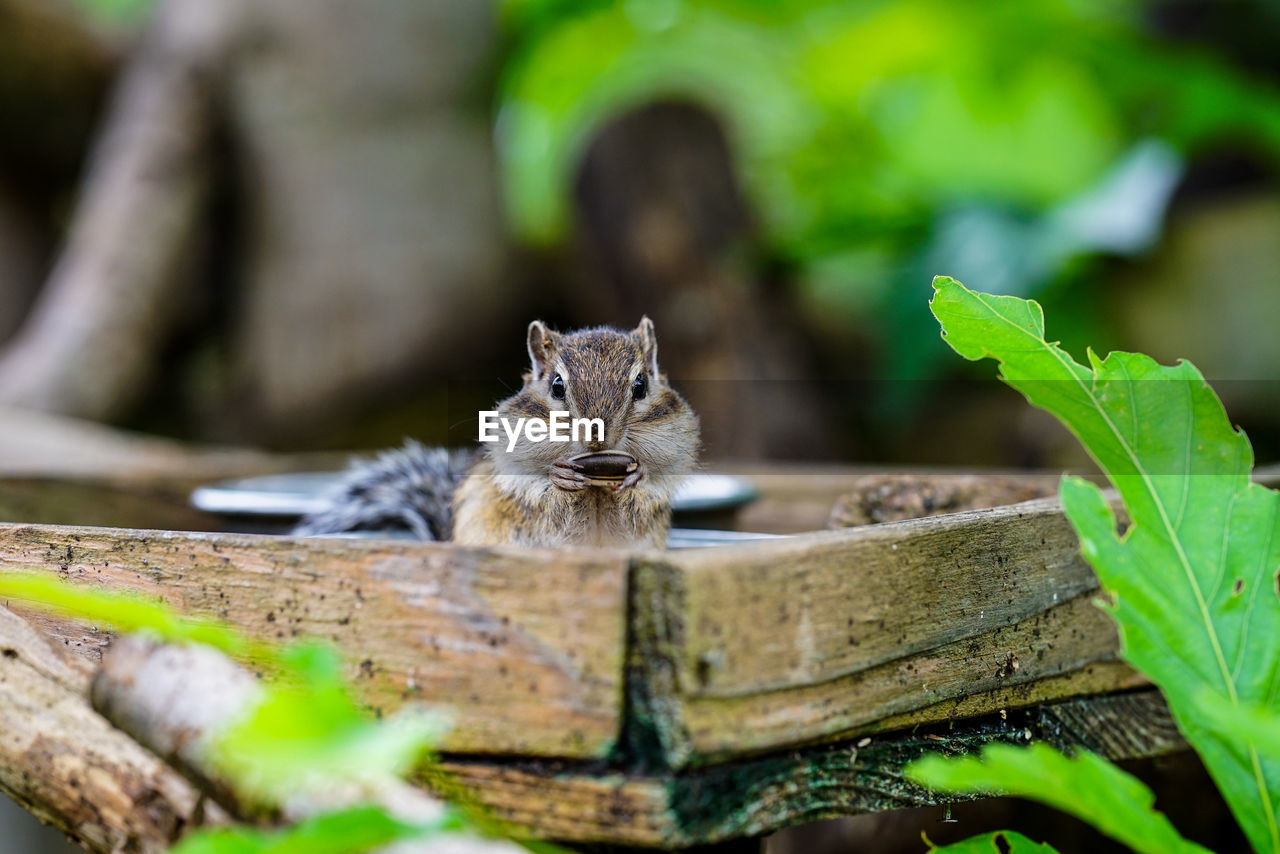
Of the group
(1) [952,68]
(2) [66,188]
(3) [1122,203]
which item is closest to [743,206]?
(1) [952,68]

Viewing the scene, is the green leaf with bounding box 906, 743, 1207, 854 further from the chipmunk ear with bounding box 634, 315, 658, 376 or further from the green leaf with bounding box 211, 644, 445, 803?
the chipmunk ear with bounding box 634, 315, 658, 376

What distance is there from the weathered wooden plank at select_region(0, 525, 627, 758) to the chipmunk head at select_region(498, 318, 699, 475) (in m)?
0.28

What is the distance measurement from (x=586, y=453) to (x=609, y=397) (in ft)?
0.25

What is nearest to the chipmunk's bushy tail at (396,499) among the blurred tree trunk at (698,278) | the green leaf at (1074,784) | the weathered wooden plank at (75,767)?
the weathered wooden plank at (75,767)

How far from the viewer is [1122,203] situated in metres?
2.86

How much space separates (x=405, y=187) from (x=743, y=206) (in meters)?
0.94

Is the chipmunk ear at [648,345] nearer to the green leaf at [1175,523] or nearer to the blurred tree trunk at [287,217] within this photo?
the green leaf at [1175,523]

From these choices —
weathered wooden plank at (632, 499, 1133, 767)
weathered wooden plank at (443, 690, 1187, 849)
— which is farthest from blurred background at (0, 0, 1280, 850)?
weathered wooden plank at (443, 690, 1187, 849)

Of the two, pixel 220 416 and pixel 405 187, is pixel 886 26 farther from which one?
pixel 220 416

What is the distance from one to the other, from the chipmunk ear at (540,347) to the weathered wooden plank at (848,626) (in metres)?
0.46

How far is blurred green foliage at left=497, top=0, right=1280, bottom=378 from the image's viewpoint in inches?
111

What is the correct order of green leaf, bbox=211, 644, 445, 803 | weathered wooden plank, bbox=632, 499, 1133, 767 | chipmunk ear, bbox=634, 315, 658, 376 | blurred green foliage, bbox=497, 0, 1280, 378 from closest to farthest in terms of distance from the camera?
1. green leaf, bbox=211, 644, 445, 803
2. weathered wooden plank, bbox=632, 499, 1133, 767
3. chipmunk ear, bbox=634, 315, 658, 376
4. blurred green foliage, bbox=497, 0, 1280, 378

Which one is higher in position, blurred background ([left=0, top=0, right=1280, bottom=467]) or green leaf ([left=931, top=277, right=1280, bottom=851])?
Result: blurred background ([left=0, top=0, right=1280, bottom=467])

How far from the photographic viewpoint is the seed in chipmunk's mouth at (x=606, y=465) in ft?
3.08
